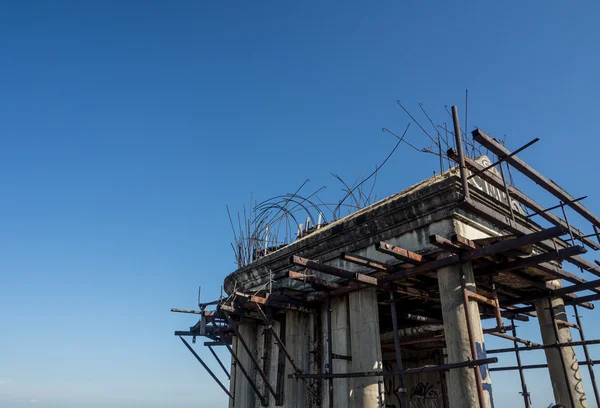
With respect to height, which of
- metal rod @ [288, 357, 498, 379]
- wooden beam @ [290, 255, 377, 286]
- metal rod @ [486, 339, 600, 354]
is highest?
wooden beam @ [290, 255, 377, 286]

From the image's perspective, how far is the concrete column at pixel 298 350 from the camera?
39.9 ft

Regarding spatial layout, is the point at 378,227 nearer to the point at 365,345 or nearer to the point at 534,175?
the point at 365,345

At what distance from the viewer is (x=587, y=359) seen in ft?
39.0

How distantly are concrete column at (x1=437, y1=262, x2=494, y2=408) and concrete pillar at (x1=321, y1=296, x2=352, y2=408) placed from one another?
8.96 feet

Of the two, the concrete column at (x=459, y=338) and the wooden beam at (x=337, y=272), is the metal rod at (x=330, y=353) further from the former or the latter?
the concrete column at (x=459, y=338)

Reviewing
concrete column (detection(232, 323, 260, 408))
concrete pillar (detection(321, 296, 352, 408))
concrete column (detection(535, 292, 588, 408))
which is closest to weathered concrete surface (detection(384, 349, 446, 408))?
concrete column (detection(535, 292, 588, 408))

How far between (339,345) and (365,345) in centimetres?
98

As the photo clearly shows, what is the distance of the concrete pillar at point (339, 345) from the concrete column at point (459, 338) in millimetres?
2732

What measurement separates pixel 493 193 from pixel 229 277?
367 inches

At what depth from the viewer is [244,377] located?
47.5 feet

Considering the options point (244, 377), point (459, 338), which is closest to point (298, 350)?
point (244, 377)

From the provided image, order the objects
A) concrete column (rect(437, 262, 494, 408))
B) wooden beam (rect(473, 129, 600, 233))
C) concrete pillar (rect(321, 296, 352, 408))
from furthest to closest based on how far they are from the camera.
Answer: concrete pillar (rect(321, 296, 352, 408)), concrete column (rect(437, 262, 494, 408)), wooden beam (rect(473, 129, 600, 233))

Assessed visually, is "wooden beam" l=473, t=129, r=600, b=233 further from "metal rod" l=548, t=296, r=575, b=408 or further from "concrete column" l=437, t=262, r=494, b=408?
"metal rod" l=548, t=296, r=575, b=408

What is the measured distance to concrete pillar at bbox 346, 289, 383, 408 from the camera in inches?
404
